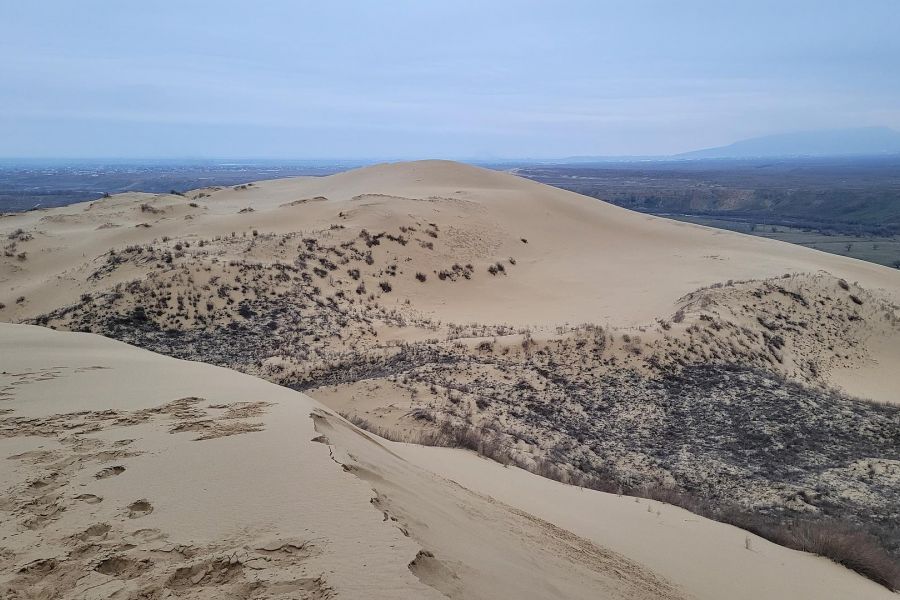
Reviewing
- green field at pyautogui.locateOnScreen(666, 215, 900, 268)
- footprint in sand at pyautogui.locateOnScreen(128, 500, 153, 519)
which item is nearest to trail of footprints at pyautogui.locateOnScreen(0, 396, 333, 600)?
footprint in sand at pyautogui.locateOnScreen(128, 500, 153, 519)

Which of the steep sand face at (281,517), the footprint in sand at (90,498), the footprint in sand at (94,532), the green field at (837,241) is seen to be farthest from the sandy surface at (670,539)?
the green field at (837,241)

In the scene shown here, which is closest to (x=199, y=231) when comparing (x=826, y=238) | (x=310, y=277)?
(x=310, y=277)

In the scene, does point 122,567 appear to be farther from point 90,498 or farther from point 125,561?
point 90,498

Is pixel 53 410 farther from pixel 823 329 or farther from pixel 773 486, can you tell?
pixel 823 329

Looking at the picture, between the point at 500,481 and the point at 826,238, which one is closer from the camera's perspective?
the point at 500,481

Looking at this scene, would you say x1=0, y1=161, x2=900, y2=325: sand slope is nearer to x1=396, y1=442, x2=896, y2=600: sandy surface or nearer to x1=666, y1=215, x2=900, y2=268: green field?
x1=396, y1=442, x2=896, y2=600: sandy surface

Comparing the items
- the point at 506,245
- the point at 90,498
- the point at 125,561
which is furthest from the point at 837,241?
the point at 125,561
